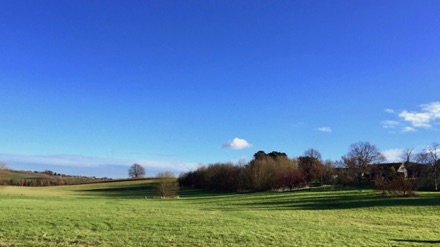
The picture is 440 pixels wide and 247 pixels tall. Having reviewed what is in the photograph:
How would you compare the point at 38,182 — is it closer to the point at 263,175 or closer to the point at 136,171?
the point at 136,171

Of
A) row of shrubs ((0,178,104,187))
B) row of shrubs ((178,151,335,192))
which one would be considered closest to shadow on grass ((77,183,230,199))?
row of shrubs ((178,151,335,192))

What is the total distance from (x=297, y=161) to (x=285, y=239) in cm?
10882

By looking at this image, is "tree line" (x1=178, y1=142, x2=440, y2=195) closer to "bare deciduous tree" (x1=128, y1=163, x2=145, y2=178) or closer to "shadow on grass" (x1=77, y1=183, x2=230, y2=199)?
"shadow on grass" (x1=77, y1=183, x2=230, y2=199)

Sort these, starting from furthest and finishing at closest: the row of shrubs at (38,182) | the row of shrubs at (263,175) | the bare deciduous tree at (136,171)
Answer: the bare deciduous tree at (136,171) → the row of shrubs at (38,182) → the row of shrubs at (263,175)

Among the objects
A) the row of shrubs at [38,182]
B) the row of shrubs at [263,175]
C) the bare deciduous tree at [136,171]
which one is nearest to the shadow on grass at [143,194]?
the row of shrubs at [263,175]

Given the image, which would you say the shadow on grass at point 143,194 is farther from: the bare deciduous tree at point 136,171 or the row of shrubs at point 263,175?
the bare deciduous tree at point 136,171

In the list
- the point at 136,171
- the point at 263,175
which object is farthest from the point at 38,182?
the point at 263,175

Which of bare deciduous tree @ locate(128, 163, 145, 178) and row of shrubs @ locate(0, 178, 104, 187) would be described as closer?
row of shrubs @ locate(0, 178, 104, 187)

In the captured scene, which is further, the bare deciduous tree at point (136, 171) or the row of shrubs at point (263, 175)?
the bare deciduous tree at point (136, 171)

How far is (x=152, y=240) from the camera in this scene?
15.0 meters

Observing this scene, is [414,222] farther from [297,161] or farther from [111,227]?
[297,161]

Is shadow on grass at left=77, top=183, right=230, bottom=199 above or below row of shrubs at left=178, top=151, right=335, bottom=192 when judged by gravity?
below

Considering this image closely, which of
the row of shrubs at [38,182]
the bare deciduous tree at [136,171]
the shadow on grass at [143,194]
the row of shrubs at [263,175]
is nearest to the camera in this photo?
the shadow on grass at [143,194]

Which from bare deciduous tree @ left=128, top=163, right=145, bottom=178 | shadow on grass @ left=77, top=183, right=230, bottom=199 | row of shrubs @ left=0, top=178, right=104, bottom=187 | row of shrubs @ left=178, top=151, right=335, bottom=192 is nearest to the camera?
shadow on grass @ left=77, top=183, right=230, bottom=199
